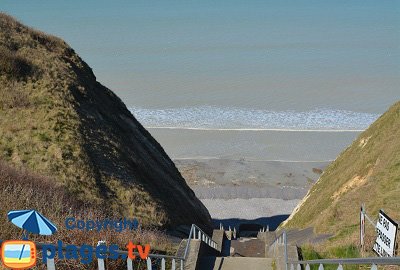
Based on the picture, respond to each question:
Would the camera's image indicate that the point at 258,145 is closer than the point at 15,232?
No

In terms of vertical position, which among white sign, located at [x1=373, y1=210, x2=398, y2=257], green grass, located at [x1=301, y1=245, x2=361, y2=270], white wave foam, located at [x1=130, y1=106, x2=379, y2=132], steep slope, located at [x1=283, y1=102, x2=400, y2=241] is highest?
white wave foam, located at [x1=130, y1=106, x2=379, y2=132]

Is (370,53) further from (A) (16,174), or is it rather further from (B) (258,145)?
(A) (16,174)

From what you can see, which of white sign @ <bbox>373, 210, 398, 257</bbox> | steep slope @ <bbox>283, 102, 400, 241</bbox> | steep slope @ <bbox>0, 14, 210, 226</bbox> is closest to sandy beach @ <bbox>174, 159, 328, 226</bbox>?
steep slope @ <bbox>0, 14, 210, 226</bbox>

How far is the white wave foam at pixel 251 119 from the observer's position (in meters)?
61.2

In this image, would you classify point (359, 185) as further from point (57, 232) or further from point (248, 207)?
point (248, 207)

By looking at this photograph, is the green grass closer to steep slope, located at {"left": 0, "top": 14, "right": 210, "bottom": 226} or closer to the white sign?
the white sign

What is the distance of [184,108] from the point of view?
7238 centimetres

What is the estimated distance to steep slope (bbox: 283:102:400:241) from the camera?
17172 millimetres

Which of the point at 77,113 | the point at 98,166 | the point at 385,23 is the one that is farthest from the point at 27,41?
the point at 385,23

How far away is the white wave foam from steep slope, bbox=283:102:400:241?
31.7 meters

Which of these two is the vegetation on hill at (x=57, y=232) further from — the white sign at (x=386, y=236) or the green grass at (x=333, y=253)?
the white sign at (x=386, y=236)

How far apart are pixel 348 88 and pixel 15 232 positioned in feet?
261

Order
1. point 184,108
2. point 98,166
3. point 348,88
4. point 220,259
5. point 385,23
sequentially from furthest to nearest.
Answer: point 385,23
point 348,88
point 184,108
point 98,166
point 220,259

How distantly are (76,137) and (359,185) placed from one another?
1111 cm
